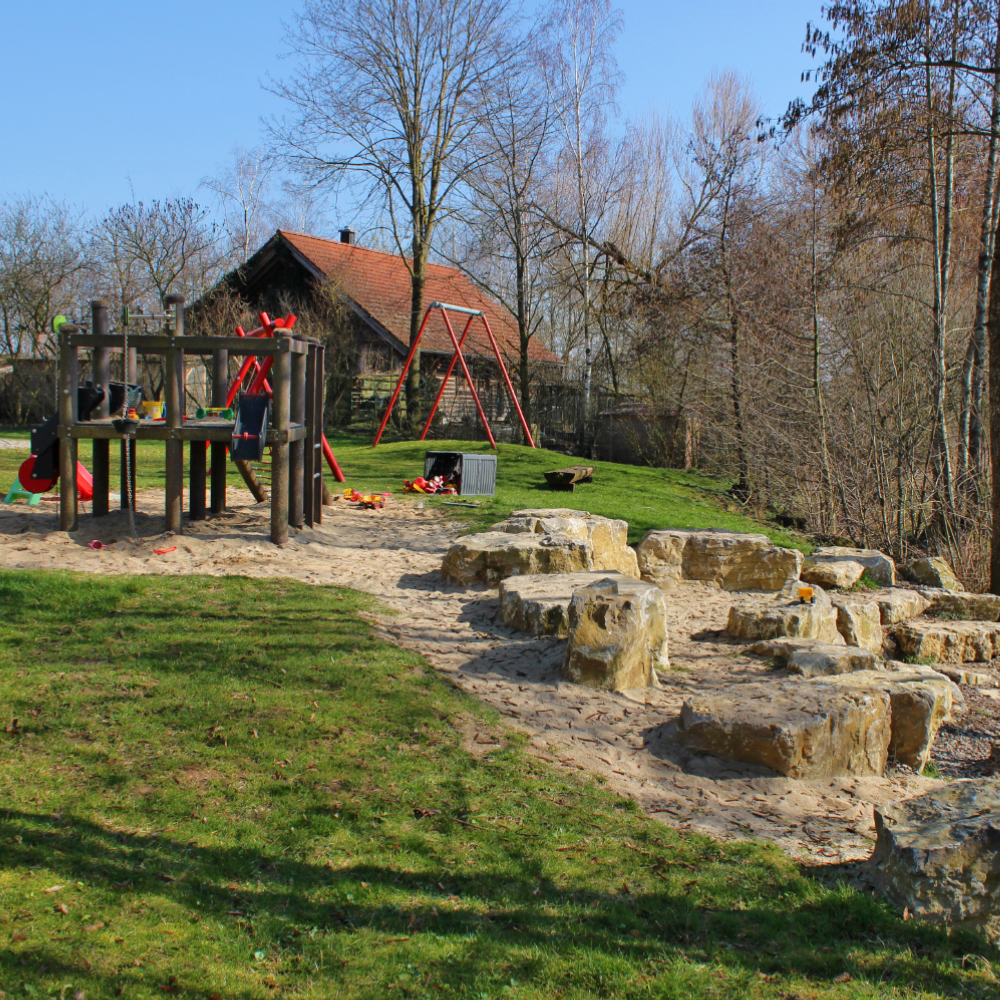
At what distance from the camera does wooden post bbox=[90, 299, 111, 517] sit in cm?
860

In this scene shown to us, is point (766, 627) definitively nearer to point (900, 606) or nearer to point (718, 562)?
point (718, 562)

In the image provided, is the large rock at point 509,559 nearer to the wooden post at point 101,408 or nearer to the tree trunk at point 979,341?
the wooden post at point 101,408

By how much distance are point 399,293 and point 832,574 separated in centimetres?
2215

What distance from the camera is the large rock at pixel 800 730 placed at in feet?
14.7

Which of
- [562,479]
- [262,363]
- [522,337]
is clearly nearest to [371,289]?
[522,337]

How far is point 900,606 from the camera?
877 centimetres

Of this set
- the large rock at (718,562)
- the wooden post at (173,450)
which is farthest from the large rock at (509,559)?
the wooden post at (173,450)

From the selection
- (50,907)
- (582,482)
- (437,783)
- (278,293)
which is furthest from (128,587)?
(278,293)

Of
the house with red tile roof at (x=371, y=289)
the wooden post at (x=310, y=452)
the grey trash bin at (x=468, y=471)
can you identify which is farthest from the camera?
the house with red tile roof at (x=371, y=289)

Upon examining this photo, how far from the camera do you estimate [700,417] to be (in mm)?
17562

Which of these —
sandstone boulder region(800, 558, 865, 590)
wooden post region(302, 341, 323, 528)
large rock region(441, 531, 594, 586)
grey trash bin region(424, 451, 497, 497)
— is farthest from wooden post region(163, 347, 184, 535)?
sandstone boulder region(800, 558, 865, 590)

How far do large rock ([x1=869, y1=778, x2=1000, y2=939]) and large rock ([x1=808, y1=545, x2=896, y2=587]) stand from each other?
21.4 ft

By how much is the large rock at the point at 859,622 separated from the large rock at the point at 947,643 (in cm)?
25

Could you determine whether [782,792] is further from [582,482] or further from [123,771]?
[582,482]
